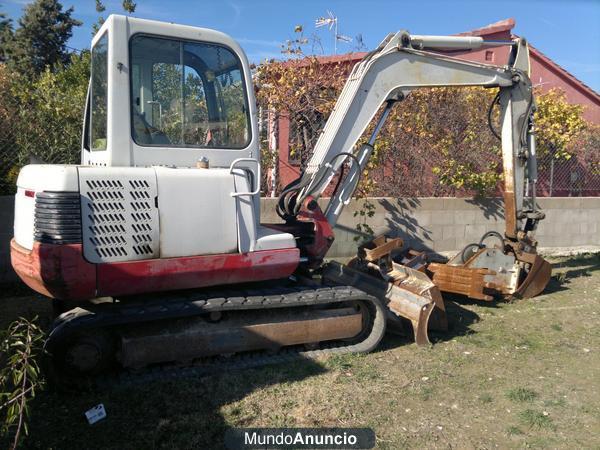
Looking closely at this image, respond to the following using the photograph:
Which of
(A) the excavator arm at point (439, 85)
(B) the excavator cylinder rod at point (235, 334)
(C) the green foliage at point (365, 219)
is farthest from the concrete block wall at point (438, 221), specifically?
(B) the excavator cylinder rod at point (235, 334)

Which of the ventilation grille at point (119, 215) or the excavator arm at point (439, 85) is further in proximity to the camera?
the excavator arm at point (439, 85)

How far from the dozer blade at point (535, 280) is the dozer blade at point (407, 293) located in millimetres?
1815

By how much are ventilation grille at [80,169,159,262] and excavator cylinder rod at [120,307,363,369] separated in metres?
0.68

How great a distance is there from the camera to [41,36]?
31219 millimetres

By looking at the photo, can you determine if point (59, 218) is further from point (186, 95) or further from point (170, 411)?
point (170, 411)

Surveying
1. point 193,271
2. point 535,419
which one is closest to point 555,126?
point 535,419

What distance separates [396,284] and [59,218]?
3340mm

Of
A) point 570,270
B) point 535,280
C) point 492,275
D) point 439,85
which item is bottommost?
point 570,270

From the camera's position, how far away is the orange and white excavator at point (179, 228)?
400cm

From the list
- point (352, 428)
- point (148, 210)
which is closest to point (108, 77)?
point (148, 210)

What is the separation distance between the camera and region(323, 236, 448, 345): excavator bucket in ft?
17.2

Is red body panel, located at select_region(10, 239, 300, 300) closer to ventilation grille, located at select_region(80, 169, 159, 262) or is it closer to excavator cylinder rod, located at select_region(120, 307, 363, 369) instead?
ventilation grille, located at select_region(80, 169, 159, 262)

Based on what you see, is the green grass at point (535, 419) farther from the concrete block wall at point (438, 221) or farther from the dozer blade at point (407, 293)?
the concrete block wall at point (438, 221)

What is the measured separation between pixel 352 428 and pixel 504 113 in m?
4.62
